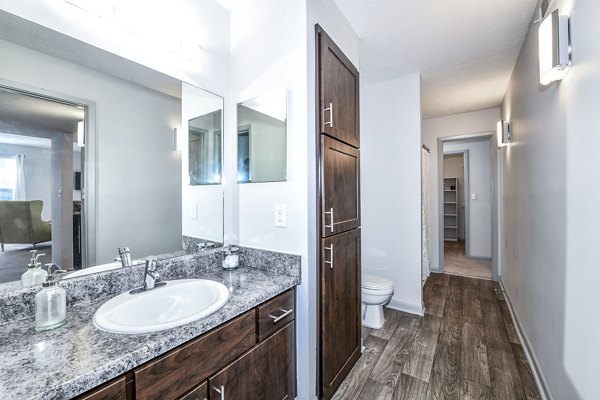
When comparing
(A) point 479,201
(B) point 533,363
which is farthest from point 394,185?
(A) point 479,201

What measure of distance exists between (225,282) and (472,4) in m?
2.29

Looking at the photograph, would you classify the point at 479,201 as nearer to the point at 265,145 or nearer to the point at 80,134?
the point at 265,145

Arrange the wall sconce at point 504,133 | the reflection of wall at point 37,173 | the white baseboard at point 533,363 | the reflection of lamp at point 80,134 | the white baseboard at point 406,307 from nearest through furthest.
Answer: the reflection of wall at point 37,173
the reflection of lamp at point 80,134
the white baseboard at point 533,363
the white baseboard at point 406,307
the wall sconce at point 504,133

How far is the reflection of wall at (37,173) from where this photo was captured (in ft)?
3.14

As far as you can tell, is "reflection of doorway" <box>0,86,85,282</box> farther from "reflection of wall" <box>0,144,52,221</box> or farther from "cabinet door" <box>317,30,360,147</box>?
"cabinet door" <box>317,30,360,147</box>

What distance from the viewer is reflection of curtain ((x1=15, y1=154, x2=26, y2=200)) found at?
37.0 inches

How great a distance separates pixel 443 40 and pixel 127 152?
241 centimetres

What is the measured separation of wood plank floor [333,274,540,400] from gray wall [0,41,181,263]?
4.95 ft

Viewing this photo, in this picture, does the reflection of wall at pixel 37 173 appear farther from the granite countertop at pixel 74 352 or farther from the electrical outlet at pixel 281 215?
the electrical outlet at pixel 281 215

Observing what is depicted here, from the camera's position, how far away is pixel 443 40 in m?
2.08

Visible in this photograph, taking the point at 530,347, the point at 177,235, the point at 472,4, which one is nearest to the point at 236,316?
the point at 177,235

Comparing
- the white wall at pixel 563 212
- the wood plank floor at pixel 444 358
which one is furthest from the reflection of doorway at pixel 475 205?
the white wall at pixel 563 212

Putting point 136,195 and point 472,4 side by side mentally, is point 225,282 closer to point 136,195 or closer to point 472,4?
point 136,195

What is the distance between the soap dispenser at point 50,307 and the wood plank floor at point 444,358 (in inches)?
59.5
